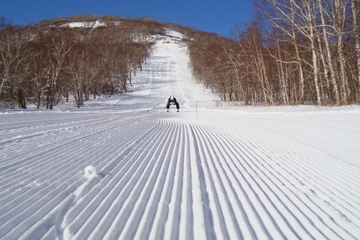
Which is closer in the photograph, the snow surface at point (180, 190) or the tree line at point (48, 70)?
the snow surface at point (180, 190)

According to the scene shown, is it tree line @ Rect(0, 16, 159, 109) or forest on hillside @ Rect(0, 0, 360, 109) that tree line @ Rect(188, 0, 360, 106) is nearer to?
forest on hillside @ Rect(0, 0, 360, 109)

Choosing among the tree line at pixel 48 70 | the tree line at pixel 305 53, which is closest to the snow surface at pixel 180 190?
the tree line at pixel 305 53

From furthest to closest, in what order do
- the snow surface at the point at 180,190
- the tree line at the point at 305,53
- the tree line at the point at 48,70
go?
the tree line at the point at 48,70
the tree line at the point at 305,53
the snow surface at the point at 180,190

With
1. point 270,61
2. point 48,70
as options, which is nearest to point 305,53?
point 270,61

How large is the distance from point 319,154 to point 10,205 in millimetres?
6169

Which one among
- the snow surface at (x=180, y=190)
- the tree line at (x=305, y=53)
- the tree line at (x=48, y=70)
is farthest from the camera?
the tree line at (x=48, y=70)

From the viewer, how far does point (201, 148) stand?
7.86 m

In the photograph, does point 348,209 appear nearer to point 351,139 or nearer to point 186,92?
point 351,139

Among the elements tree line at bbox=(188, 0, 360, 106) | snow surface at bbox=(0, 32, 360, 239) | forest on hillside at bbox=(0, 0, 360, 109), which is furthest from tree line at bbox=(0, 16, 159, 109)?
snow surface at bbox=(0, 32, 360, 239)

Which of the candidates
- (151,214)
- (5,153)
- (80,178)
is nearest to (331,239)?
(151,214)

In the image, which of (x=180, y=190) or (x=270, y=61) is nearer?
(x=180, y=190)

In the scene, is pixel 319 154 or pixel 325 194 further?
pixel 319 154

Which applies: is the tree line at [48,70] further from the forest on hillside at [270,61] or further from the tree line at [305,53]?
the tree line at [305,53]

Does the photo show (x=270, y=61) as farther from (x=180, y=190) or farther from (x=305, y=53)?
(x=180, y=190)
